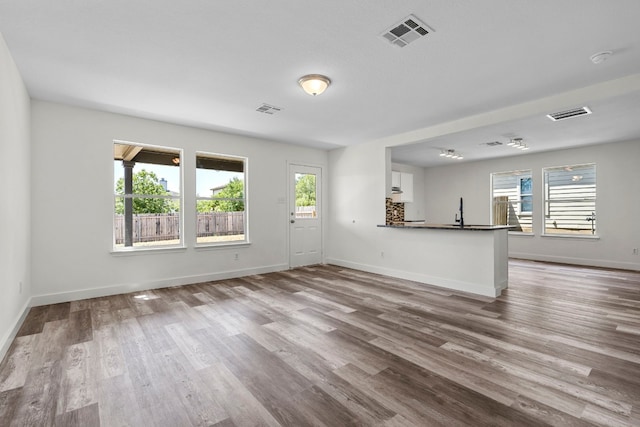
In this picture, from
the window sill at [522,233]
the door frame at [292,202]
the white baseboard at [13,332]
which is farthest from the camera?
the window sill at [522,233]

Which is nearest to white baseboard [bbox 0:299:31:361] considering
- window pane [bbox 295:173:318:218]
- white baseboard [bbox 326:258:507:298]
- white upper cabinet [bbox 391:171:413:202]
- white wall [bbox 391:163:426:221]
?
window pane [bbox 295:173:318:218]

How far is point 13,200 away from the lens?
3.02 metres

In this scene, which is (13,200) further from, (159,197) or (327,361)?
(327,361)

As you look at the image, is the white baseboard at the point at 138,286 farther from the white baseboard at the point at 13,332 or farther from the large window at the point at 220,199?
the large window at the point at 220,199

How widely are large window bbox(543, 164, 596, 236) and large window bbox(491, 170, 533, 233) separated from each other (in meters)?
0.39

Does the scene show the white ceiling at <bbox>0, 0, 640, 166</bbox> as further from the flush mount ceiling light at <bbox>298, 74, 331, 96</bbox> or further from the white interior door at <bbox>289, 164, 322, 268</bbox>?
the white interior door at <bbox>289, 164, 322, 268</bbox>

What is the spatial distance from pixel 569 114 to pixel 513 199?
12.9ft

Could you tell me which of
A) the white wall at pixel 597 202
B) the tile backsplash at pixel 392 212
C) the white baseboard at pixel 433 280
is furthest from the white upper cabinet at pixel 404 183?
the white baseboard at pixel 433 280

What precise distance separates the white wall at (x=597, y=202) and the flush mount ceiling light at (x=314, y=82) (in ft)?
21.1

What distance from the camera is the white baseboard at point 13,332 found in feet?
8.42

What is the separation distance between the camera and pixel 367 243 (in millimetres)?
6277

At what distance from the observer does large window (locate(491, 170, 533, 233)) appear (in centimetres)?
771

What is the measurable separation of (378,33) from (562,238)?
7096mm

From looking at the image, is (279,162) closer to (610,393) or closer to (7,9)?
(7,9)
